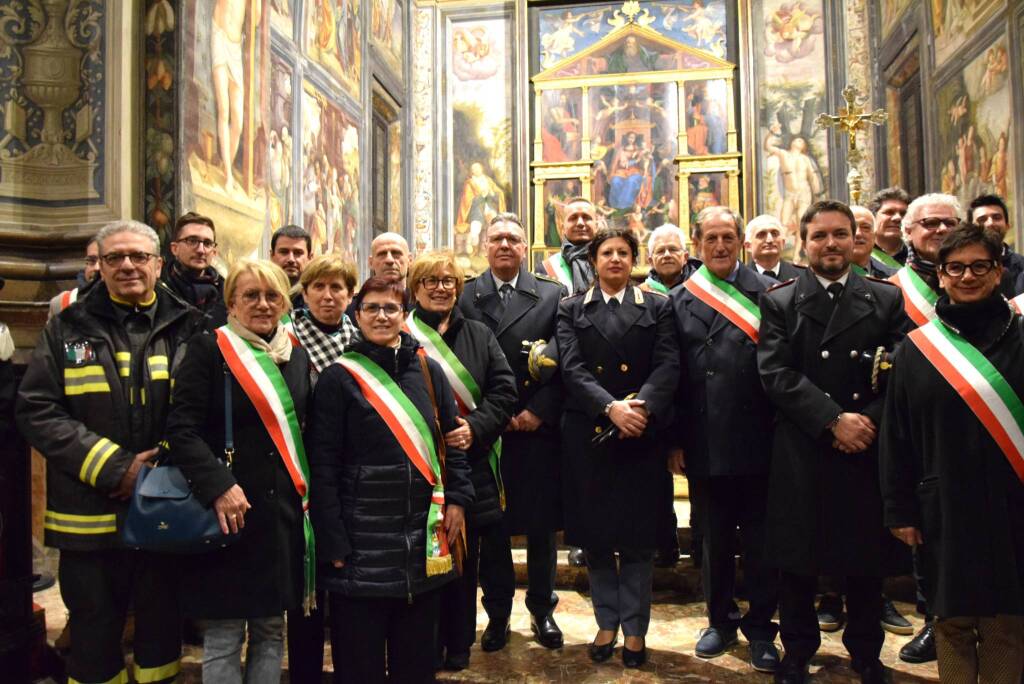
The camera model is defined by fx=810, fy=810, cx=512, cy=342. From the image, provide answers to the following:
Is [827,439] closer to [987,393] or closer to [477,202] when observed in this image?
[987,393]

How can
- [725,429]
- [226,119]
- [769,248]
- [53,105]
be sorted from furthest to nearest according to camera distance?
[226,119]
[53,105]
[769,248]
[725,429]

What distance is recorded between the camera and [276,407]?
111 inches

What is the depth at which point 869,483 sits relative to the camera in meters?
3.20

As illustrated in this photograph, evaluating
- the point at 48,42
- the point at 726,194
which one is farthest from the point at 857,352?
the point at 726,194

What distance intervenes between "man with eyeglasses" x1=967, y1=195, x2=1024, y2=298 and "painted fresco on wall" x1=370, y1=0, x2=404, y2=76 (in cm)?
1018

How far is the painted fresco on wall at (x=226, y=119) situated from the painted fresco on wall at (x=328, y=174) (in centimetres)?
228

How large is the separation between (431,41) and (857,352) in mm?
12950

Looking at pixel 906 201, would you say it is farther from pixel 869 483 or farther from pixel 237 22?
pixel 237 22

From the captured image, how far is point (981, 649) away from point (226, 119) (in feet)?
19.9

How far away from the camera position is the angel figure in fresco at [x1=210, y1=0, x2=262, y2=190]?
248 inches

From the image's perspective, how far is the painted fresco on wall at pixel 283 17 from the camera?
901 centimetres

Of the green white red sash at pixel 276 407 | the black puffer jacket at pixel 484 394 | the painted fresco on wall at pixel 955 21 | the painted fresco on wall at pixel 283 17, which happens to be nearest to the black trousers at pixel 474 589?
the black puffer jacket at pixel 484 394

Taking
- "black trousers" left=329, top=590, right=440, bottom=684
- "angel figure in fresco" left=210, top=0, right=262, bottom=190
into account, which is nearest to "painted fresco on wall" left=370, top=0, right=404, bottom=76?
"angel figure in fresco" left=210, top=0, right=262, bottom=190

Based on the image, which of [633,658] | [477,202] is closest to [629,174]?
[477,202]
